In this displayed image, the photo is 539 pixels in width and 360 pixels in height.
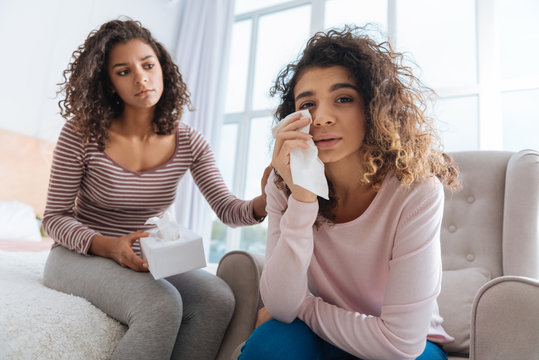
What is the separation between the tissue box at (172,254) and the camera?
862mm

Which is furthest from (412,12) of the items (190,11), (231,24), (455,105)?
(190,11)

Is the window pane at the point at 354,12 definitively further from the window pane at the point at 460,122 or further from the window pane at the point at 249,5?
the window pane at the point at 460,122

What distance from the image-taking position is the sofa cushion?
97 cm

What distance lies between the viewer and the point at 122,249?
3.15 ft

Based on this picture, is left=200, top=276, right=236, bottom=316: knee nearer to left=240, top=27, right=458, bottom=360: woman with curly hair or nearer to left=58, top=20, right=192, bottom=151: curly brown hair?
left=240, top=27, right=458, bottom=360: woman with curly hair

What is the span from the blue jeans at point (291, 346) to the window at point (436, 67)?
5.96 feet

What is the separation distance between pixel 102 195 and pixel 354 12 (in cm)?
302

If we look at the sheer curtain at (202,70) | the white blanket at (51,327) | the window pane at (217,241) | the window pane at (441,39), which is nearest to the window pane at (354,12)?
the window pane at (441,39)

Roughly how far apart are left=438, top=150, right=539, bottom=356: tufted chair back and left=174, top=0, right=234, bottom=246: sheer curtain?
8.12 feet

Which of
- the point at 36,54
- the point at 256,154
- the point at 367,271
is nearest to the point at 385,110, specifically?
the point at 367,271

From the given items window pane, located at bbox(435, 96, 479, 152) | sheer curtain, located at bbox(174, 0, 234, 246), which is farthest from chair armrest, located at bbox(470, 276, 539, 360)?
sheer curtain, located at bbox(174, 0, 234, 246)

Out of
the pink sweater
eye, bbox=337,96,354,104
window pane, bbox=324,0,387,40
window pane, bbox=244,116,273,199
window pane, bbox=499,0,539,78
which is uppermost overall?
window pane, bbox=324,0,387,40

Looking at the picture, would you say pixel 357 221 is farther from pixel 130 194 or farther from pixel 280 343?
pixel 130 194

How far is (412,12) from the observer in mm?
3059
